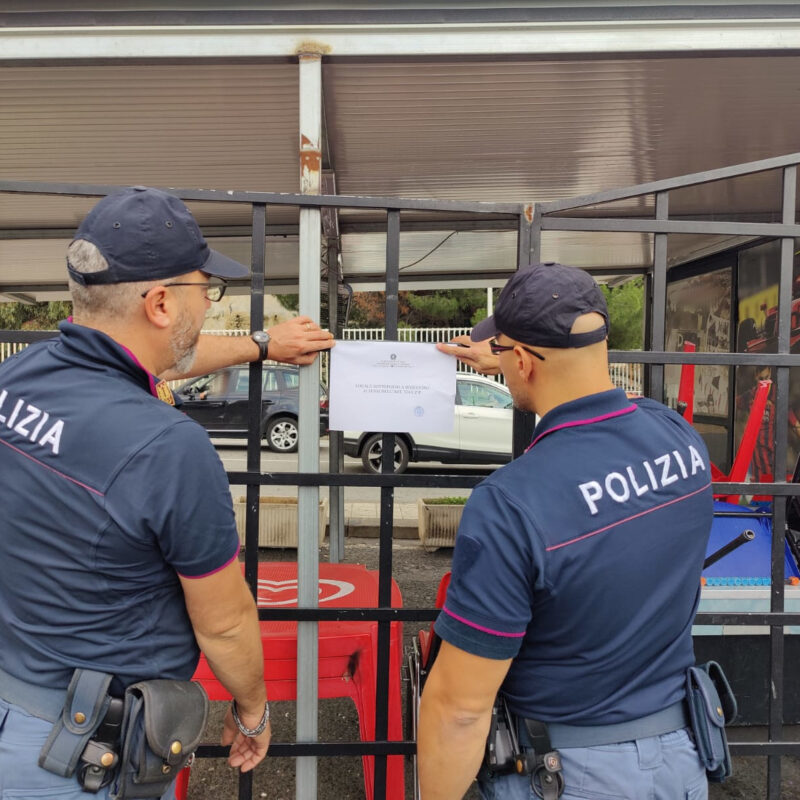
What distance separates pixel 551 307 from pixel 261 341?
939 millimetres

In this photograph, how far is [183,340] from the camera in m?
1.41

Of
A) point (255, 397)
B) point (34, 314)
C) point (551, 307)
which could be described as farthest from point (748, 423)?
point (34, 314)

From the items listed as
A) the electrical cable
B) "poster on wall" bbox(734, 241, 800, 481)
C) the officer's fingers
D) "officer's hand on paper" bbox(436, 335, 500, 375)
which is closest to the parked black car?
the electrical cable

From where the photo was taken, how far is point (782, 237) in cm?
202

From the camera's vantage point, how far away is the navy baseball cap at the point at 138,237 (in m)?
1.28

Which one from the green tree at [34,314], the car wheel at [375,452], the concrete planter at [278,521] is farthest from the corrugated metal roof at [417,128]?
the green tree at [34,314]

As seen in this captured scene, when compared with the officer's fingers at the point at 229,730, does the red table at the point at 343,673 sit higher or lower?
lower

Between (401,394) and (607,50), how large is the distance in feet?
4.24

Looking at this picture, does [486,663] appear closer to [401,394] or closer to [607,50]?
[401,394]

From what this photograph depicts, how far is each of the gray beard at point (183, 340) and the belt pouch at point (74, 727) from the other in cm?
64

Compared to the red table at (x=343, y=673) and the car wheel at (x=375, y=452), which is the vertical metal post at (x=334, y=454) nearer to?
the red table at (x=343, y=673)

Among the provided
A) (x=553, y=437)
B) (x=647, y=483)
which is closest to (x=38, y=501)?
(x=553, y=437)

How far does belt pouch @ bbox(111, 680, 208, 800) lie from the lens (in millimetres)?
1215

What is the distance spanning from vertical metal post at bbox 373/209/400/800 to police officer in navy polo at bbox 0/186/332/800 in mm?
739
